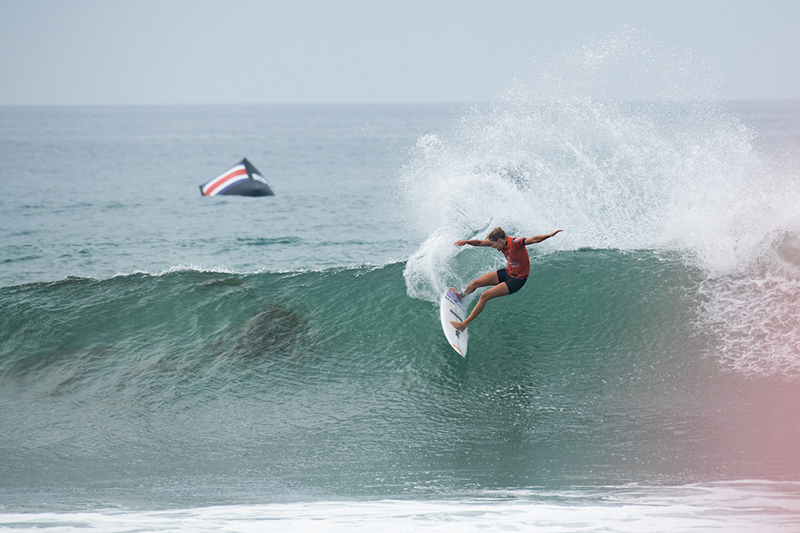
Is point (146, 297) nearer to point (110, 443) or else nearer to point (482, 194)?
point (110, 443)

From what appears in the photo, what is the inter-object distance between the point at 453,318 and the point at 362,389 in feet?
5.30

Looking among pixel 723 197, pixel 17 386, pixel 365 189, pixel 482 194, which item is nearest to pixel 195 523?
pixel 17 386

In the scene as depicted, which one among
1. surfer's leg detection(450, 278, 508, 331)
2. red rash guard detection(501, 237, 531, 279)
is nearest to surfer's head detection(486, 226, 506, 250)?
red rash guard detection(501, 237, 531, 279)

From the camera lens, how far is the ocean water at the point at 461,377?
585cm

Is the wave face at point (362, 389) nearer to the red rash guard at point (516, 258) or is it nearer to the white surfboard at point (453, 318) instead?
the white surfboard at point (453, 318)

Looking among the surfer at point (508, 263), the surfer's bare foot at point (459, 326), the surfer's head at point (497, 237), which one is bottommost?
the surfer's bare foot at point (459, 326)

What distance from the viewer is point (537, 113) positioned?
45.7 ft

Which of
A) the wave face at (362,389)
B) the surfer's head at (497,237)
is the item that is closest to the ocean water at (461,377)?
the wave face at (362,389)

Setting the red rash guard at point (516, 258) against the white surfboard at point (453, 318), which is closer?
the red rash guard at point (516, 258)

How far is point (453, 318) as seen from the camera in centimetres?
880

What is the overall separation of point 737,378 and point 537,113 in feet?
25.7

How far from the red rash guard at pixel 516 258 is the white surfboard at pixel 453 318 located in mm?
1090

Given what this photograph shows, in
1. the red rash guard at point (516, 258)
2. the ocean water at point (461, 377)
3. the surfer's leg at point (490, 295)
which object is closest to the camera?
the ocean water at point (461, 377)

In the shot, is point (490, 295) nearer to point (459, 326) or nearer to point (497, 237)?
point (459, 326)
